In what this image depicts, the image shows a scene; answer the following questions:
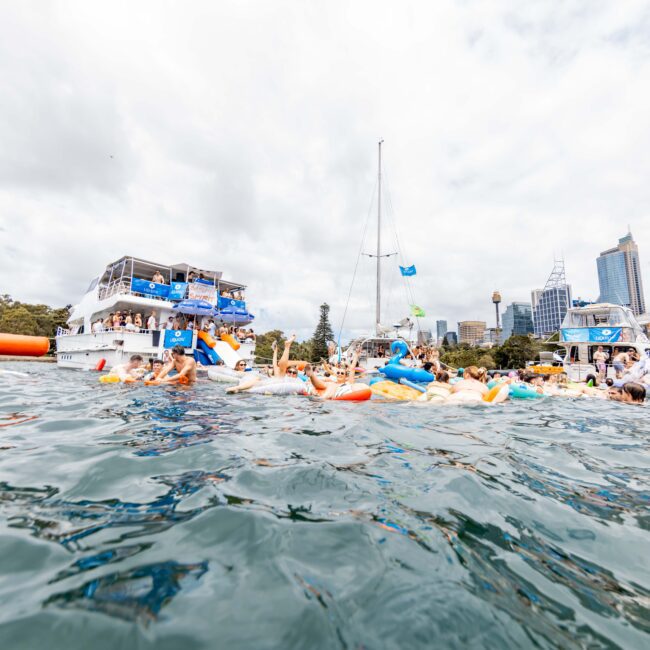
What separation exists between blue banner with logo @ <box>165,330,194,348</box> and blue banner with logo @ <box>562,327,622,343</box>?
18105mm

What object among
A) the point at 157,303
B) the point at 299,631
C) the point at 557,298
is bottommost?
the point at 299,631

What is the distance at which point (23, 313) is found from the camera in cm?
4062

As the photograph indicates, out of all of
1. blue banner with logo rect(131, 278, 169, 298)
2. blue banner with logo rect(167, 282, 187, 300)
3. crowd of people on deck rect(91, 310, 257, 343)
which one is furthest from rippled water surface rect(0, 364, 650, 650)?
blue banner with logo rect(167, 282, 187, 300)

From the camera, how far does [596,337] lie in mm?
16062

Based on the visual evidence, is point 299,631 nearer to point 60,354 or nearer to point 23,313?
point 60,354

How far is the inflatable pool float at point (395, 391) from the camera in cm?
703

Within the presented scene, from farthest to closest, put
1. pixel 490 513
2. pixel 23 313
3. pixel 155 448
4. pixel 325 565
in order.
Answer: pixel 23 313, pixel 155 448, pixel 490 513, pixel 325 565

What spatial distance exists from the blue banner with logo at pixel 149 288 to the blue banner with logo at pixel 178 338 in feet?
8.48

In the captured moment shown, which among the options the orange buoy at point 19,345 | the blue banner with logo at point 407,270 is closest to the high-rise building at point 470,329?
the blue banner with logo at point 407,270

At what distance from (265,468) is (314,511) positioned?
2.58 ft

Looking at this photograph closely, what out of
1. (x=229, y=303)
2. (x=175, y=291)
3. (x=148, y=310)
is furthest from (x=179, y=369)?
(x=229, y=303)

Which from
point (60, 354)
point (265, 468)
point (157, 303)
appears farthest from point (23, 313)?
point (265, 468)

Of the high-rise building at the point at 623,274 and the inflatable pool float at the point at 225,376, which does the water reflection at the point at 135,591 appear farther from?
the high-rise building at the point at 623,274

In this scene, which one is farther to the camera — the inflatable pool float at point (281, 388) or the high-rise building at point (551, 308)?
the high-rise building at point (551, 308)
